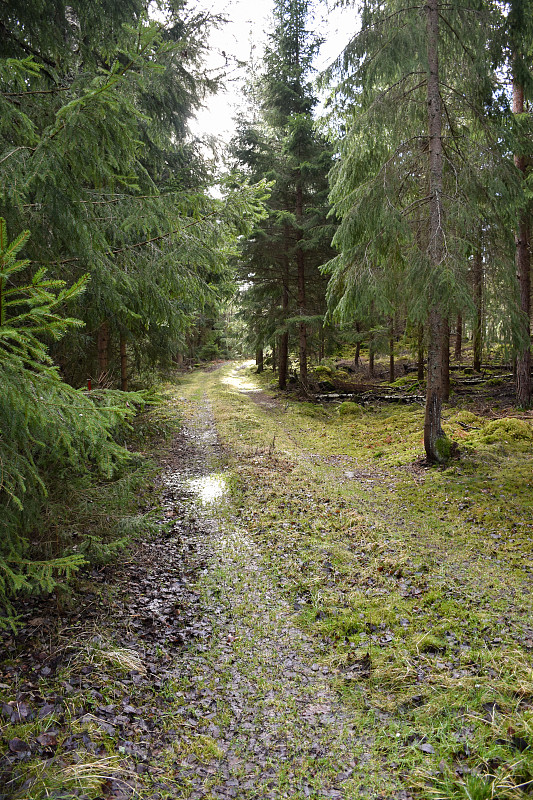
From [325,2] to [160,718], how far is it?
42.2ft

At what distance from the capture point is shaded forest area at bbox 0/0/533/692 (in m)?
3.25

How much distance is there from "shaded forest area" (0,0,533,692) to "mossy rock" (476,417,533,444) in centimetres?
144

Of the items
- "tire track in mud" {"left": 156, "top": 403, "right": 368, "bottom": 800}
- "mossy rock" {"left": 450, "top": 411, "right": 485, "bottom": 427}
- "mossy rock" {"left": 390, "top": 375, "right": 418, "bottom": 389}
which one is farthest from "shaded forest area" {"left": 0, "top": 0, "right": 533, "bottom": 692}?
"mossy rock" {"left": 390, "top": 375, "right": 418, "bottom": 389}

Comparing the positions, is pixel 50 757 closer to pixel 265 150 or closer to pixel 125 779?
pixel 125 779

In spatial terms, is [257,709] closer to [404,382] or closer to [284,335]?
[284,335]

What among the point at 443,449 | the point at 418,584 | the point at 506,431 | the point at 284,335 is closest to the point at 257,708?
the point at 418,584

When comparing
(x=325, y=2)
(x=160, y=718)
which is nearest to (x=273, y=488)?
(x=160, y=718)

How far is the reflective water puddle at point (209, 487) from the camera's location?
Answer: 27.3 ft

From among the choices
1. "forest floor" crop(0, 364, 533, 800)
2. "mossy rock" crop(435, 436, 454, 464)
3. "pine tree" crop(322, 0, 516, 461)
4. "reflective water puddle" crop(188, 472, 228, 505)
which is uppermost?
"pine tree" crop(322, 0, 516, 461)

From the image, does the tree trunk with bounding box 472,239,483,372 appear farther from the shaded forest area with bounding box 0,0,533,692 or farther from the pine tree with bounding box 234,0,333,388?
the pine tree with bounding box 234,0,333,388

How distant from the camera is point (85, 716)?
3.25m

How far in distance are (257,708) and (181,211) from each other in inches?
213

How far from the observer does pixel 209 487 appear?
884 centimetres

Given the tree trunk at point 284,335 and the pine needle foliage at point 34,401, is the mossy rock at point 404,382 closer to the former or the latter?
the tree trunk at point 284,335
